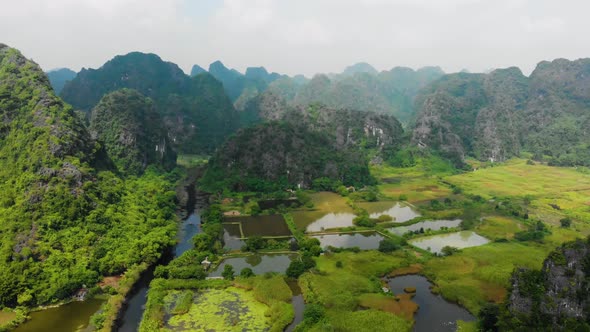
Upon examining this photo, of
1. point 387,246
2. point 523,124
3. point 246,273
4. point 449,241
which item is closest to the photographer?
point 246,273

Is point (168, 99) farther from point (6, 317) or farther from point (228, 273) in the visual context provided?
point (6, 317)

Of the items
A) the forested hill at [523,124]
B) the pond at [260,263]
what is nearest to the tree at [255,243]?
the pond at [260,263]

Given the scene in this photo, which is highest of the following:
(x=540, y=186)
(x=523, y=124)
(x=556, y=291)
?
(x=523, y=124)

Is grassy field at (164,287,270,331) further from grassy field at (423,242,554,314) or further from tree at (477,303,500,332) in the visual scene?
grassy field at (423,242,554,314)

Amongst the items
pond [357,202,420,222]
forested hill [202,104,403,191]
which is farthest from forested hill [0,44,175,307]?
pond [357,202,420,222]

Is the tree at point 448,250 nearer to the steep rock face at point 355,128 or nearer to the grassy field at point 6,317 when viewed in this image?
the grassy field at point 6,317

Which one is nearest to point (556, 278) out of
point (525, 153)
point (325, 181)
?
point (325, 181)

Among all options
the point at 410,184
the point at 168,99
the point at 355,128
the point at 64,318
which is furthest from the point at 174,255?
the point at 168,99
